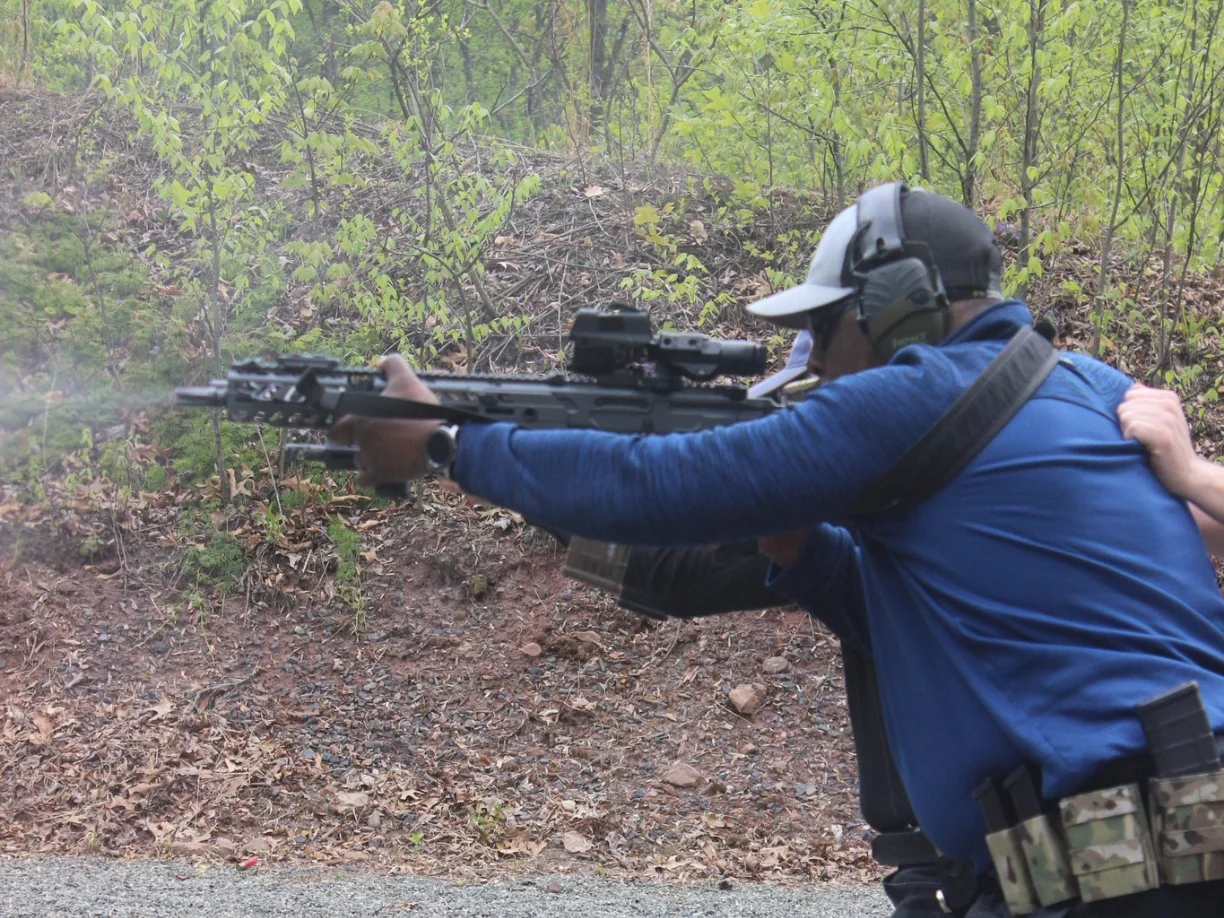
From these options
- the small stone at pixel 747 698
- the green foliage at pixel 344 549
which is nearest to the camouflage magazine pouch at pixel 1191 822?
the small stone at pixel 747 698

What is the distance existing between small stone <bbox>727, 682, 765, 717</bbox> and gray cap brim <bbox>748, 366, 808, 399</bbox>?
215 inches

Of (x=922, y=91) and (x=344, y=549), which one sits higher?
(x=922, y=91)

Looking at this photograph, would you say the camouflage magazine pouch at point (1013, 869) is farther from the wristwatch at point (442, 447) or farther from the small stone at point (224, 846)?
the small stone at point (224, 846)

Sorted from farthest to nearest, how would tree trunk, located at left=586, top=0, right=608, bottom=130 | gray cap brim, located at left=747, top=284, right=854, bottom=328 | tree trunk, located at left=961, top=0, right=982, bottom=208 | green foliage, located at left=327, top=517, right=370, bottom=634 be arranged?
tree trunk, located at left=586, top=0, right=608, bottom=130 < green foliage, located at left=327, top=517, right=370, bottom=634 < tree trunk, located at left=961, top=0, right=982, bottom=208 < gray cap brim, located at left=747, top=284, right=854, bottom=328

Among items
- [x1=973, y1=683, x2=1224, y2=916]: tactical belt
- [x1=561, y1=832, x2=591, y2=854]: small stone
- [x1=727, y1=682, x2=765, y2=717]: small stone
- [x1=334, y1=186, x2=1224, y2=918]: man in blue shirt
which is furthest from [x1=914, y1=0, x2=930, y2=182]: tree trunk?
[x1=973, y1=683, x2=1224, y2=916]: tactical belt

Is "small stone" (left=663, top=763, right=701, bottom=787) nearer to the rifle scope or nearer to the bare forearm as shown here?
the rifle scope

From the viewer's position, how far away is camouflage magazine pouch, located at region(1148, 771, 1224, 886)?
2227 mm

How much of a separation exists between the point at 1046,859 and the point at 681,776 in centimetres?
567

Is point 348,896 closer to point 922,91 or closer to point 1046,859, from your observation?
point 1046,859

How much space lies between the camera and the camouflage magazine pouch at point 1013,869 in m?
2.34

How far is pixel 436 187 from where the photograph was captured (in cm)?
959

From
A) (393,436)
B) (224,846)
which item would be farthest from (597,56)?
(393,436)

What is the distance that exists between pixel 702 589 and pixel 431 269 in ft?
21.8

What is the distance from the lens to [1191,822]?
2.23 meters
